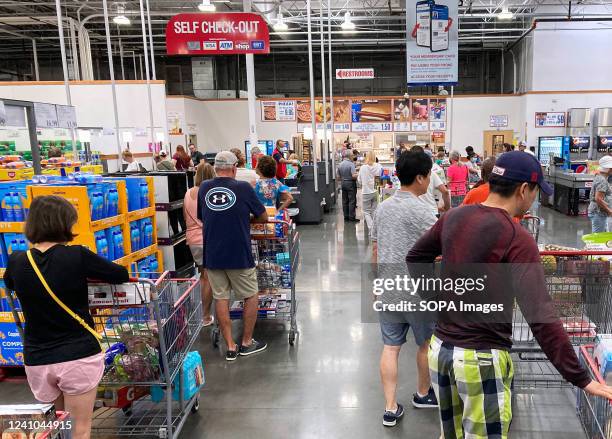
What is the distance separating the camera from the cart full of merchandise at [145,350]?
2.67 meters

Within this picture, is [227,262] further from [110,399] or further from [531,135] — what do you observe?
[531,135]

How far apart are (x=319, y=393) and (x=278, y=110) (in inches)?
723

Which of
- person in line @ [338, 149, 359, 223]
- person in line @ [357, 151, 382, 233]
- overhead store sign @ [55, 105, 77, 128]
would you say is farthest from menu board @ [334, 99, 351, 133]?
overhead store sign @ [55, 105, 77, 128]

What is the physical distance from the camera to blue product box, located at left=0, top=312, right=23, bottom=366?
12.5 ft

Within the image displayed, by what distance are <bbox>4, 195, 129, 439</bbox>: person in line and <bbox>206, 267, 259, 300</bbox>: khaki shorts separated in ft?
5.76

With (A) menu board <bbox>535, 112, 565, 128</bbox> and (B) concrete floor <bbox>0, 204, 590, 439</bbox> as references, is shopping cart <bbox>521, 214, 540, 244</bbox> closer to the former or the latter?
(B) concrete floor <bbox>0, 204, 590, 439</bbox>

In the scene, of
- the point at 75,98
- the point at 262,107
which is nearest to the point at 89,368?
the point at 75,98

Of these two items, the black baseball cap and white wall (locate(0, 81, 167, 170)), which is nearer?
the black baseball cap

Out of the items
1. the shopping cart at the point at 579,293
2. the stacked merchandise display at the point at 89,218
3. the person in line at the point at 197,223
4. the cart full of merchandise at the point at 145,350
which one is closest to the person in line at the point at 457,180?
the person in line at the point at 197,223

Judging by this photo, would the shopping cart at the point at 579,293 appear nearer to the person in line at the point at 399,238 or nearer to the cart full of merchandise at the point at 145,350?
the person in line at the point at 399,238

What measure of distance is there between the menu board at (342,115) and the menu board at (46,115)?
13838 millimetres

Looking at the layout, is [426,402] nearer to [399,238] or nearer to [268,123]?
[399,238]

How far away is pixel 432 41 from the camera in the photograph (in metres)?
9.78

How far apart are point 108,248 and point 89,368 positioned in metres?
1.54
